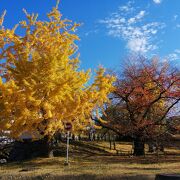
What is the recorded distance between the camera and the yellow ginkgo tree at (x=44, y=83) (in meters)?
15.2

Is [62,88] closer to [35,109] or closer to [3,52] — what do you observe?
[35,109]

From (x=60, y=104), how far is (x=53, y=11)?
547 centimetres

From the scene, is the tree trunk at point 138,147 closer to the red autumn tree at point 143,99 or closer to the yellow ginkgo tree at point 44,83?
the red autumn tree at point 143,99

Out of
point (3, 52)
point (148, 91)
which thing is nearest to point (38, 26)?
point (3, 52)

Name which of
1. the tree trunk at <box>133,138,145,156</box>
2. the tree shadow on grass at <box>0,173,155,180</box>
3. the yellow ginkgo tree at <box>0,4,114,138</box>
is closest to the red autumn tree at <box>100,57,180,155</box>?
the tree trunk at <box>133,138,145,156</box>

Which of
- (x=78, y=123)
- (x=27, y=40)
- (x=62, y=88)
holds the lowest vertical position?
(x=78, y=123)

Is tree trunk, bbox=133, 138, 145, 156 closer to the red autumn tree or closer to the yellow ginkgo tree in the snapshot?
the red autumn tree

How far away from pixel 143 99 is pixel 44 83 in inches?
434

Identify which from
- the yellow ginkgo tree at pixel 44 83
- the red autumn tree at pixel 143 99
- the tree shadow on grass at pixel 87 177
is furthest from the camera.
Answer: the red autumn tree at pixel 143 99

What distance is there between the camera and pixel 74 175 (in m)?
12.7

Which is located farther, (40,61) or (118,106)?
(118,106)

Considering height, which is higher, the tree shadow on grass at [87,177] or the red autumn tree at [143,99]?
the red autumn tree at [143,99]

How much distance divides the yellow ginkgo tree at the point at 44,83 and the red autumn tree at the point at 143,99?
6269 mm

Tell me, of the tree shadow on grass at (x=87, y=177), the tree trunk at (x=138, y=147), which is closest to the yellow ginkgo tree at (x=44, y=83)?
the tree shadow on grass at (x=87, y=177)
